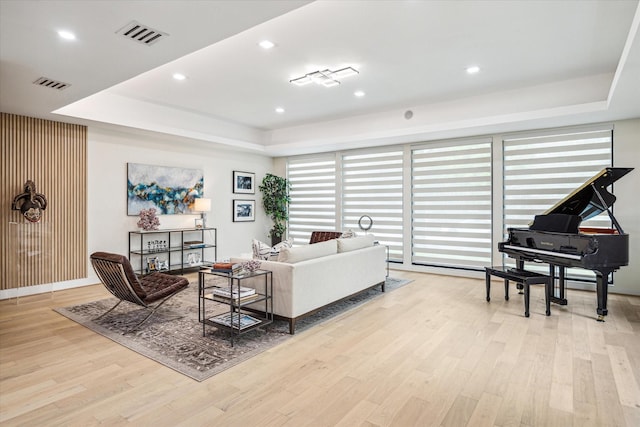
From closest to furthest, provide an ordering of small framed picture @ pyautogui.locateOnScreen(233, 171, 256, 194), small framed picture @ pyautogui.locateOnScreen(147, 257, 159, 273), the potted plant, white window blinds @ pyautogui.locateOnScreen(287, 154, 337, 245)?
small framed picture @ pyautogui.locateOnScreen(147, 257, 159, 273) < small framed picture @ pyautogui.locateOnScreen(233, 171, 256, 194) < white window blinds @ pyautogui.locateOnScreen(287, 154, 337, 245) < the potted plant

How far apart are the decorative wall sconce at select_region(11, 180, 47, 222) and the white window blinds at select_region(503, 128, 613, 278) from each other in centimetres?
730

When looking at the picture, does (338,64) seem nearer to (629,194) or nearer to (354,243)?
(354,243)

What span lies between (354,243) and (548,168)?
3487 millimetres

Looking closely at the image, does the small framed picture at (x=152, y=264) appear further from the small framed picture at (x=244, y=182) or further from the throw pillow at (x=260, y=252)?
the throw pillow at (x=260, y=252)

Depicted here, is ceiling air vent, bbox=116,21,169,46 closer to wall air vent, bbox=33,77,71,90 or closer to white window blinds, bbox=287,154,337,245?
wall air vent, bbox=33,77,71,90

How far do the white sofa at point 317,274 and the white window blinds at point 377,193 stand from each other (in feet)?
7.71

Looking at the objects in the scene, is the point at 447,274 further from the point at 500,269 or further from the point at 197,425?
the point at 197,425

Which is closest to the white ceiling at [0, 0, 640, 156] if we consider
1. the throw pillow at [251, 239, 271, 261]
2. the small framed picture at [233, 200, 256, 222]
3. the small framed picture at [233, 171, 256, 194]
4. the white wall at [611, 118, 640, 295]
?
the white wall at [611, 118, 640, 295]

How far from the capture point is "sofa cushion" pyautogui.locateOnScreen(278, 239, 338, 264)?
3770mm

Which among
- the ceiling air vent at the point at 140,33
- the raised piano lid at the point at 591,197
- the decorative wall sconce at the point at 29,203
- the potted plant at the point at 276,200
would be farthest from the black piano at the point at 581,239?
the decorative wall sconce at the point at 29,203

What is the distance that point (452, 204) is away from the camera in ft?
21.6

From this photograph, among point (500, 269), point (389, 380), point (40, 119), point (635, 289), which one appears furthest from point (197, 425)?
point (635, 289)

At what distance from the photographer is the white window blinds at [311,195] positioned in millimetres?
8219

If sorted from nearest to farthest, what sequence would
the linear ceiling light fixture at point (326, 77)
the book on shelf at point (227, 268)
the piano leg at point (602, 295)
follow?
the book on shelf at point (227, 268)
the piano leg at point (602, 295)
the linear ceiling light fixture at point (326, 77)
